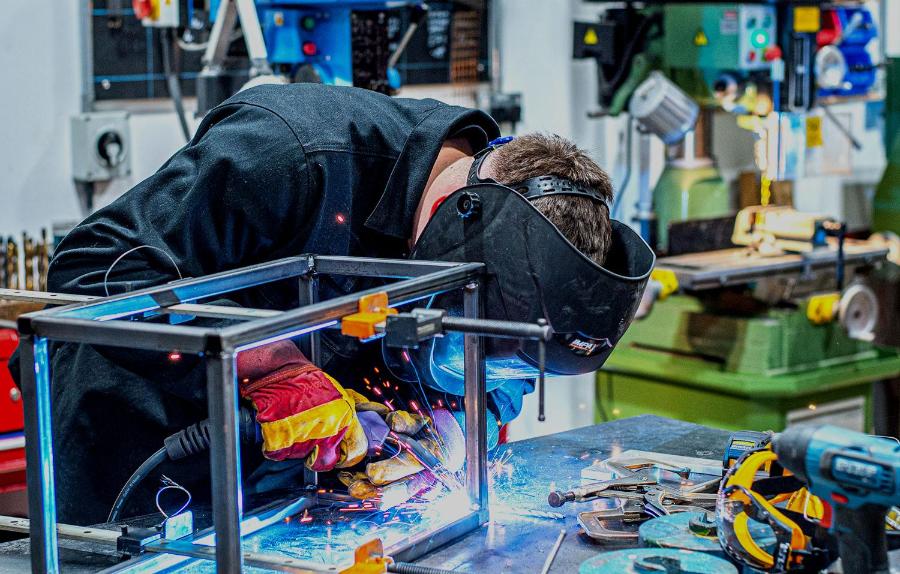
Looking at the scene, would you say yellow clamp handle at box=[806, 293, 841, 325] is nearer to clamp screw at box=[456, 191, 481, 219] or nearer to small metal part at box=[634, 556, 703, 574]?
clamp screw at box=[456, 191, 481, 219]

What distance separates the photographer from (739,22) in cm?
366

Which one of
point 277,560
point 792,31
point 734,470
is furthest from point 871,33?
point 277,560

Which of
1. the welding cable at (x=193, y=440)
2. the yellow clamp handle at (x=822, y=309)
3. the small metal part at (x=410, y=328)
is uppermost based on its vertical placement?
the small metal part at (x=410, y=328)

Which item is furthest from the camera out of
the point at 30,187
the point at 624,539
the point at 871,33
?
the point at 871,33

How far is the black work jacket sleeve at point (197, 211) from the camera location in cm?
171

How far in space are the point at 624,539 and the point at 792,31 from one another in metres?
2.61

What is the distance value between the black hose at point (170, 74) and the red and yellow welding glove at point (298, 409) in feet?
6.10

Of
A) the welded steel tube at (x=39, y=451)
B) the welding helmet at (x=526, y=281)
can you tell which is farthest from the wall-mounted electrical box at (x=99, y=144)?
the welded steel tube at (x=39, y=451)

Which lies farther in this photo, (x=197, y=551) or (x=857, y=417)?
(x=857, y=417)

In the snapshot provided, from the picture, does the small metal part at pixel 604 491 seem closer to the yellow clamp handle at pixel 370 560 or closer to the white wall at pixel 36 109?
the yellow clamp handle at pixel 370 560

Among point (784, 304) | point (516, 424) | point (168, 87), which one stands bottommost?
point (516, 424)

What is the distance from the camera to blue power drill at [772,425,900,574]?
1.20 metres

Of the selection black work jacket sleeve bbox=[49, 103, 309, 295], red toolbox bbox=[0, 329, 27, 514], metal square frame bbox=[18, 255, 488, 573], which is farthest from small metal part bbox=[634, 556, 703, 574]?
red toolbox bbox=[0, 329, 27, 514]

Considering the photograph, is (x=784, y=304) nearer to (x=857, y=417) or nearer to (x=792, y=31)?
(x=857, y=417)
